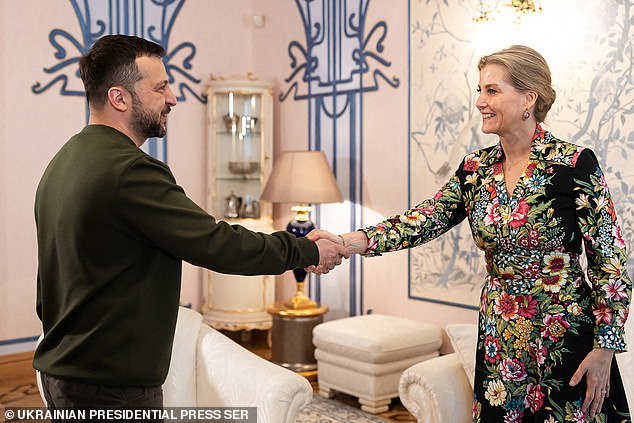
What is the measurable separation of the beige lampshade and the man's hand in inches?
85.0

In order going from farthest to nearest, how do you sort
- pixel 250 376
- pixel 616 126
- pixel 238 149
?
pixel 238 149
pixel 616 126
pixel 250 376

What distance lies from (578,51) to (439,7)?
3.36ft

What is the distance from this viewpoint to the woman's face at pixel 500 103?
7.48ft

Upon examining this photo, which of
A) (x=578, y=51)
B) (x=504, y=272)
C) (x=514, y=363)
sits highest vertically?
(x=578, y=51)

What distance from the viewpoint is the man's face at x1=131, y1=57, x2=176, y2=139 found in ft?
6.36

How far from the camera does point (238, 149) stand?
18.7 feet

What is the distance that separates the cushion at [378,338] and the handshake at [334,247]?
161 cm

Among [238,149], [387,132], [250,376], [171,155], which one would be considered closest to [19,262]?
[171,155]

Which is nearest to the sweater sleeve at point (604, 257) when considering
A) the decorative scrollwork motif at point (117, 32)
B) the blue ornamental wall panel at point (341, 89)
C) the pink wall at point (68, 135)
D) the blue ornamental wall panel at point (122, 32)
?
the pink wall at point (68, 135)

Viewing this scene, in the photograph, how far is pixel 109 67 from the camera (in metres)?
1.91

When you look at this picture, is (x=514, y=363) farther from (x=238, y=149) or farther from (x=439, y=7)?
(x=238, y=149)

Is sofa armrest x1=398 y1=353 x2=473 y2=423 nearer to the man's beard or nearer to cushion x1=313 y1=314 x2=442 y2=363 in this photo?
cushion x1=313 y1=314 x2=442 y2=363

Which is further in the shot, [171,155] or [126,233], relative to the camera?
[171,155]

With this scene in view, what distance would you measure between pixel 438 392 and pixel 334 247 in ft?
2.40
